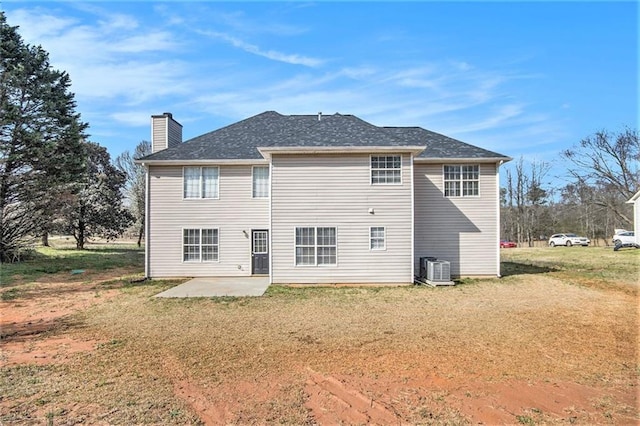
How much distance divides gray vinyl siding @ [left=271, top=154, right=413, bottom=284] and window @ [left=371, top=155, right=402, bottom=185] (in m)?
0.20

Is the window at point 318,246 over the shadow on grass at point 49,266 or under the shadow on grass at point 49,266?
over

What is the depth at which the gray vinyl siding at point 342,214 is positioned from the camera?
13.3 metres

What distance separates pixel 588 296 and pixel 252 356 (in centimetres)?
1040

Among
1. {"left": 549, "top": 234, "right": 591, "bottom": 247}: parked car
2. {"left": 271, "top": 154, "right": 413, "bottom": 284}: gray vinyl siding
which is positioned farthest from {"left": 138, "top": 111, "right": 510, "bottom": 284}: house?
{"left": 549, "top": 234, "right": 591, "bottom": 247}: parked car

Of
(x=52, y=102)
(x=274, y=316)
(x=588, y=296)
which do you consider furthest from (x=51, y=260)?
(x=588, y=296)

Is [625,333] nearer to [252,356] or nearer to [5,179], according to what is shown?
[252,356]

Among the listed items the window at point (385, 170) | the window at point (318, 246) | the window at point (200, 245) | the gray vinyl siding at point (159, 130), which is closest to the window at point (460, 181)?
the window at point (385, 170)

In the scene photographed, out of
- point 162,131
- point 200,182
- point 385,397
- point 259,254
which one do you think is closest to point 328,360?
point 385,397

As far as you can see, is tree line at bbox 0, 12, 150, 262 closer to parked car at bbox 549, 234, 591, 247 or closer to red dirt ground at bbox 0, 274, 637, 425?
red dirt ground at bbox 0, 274, 637, 425

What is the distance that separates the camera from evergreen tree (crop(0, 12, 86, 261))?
19.0 m

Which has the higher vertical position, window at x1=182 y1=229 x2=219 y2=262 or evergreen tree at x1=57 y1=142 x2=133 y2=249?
evergreen tree at x1=57 y1=142 x2=133 y2=249

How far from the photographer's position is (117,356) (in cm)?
606

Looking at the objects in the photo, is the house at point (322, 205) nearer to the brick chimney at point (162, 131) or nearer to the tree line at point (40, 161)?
the brick chimney at point (162, 131)

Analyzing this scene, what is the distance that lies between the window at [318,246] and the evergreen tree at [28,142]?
601 inches
